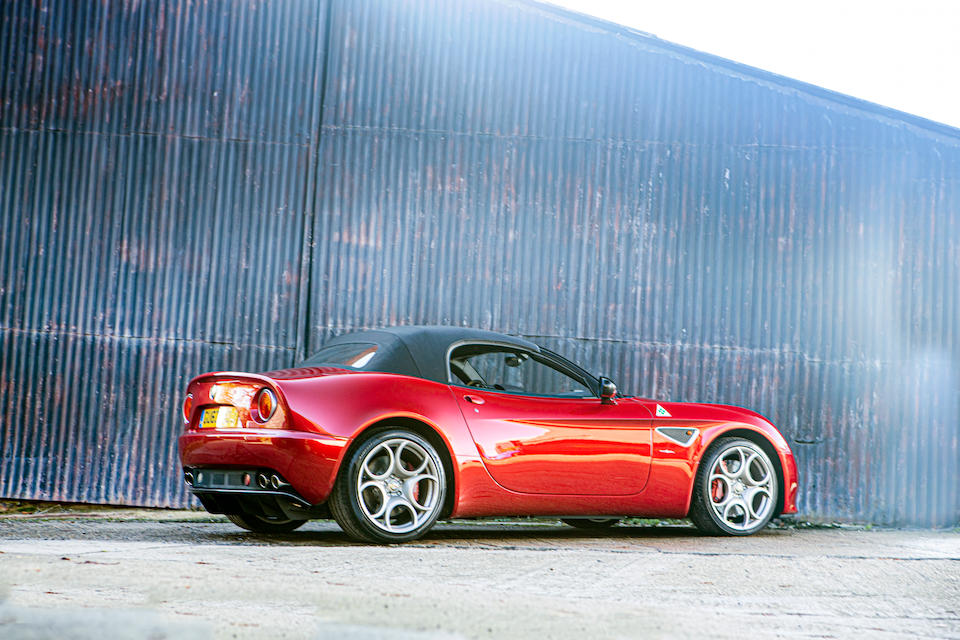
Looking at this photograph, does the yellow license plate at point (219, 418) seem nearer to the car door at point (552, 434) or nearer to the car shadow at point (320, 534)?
the car shadow at point (320, 534)

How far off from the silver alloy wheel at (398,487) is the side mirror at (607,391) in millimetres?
1378

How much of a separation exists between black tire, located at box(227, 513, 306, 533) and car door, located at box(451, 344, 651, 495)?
149cm

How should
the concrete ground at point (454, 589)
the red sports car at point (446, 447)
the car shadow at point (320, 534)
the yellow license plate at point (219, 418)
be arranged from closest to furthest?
1. the concrete ground at point (454, 589)
2. the red sports car at point (446, 447)
3. the yellow license plate at point (219, 418)
4. the car shadow at point (320, 534)

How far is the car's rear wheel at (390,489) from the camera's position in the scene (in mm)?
5887

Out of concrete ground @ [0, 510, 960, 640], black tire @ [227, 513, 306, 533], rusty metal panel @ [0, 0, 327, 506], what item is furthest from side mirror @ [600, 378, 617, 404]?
rusty metal panel @ [0, 0, 327, 506]

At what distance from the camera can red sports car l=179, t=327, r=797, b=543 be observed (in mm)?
5832

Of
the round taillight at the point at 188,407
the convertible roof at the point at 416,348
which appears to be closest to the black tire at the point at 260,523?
the round taillight at the point at 188,407

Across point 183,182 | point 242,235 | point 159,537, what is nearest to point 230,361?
point 242,235

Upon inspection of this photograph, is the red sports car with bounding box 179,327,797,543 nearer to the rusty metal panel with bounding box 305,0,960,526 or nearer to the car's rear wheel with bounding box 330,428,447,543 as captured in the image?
the car's rear wheel with bounding box 330,428,447,543

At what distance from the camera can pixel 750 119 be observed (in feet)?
33.1

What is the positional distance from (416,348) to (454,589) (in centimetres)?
266

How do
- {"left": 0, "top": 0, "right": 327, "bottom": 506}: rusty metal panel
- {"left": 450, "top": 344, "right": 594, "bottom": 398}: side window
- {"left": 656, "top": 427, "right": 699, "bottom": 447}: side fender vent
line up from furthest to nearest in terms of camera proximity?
1. {"left": 0, "top": 0, "right": 327, "bottom": 506}: rusty metal panel
2. {"left": 656, "top": 427, "right": 699, "bottom": 447}: side fender vent
3. {"left": 450, "top": 344, "right": 594, "bottom": 398}: side window

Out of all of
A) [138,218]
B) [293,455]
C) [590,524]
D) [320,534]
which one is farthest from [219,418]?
[138,218]

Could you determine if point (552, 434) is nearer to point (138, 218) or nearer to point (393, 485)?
point (393, 485)
